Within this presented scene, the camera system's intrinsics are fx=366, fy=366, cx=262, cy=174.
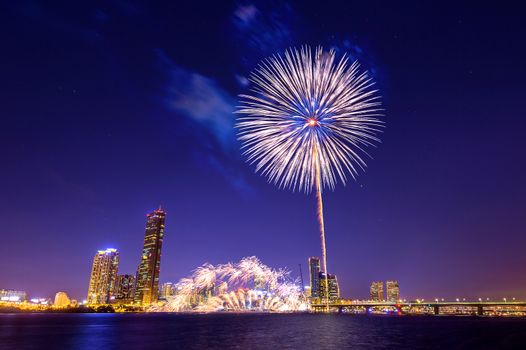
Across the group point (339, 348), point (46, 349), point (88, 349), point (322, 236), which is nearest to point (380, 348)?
point (339, 348)

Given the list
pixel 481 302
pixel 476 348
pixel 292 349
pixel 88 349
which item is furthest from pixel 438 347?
pixel 481 302

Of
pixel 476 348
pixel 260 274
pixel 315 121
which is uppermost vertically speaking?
pixel 315 121

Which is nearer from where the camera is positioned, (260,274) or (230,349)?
(230,349)

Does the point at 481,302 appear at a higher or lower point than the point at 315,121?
lower

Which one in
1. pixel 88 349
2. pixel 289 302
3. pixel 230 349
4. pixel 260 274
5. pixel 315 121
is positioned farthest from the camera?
pixel 289 302

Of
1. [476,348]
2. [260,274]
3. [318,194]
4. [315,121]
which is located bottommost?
[476,348]

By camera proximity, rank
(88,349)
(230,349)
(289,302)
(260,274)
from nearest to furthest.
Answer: (230,349), (88,349), (260,274), (289,302)

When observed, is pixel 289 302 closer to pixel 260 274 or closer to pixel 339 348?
pixel 260 274

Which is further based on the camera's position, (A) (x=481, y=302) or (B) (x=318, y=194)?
(A) (x=481, y=302)

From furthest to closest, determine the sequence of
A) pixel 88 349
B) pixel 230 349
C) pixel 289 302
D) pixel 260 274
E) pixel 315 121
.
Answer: pixel 289 302
pixel 260 274
pixel 88 349
pixel 230 349
pixel 315 121

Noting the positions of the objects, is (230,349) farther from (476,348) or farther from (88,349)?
(476,348)
